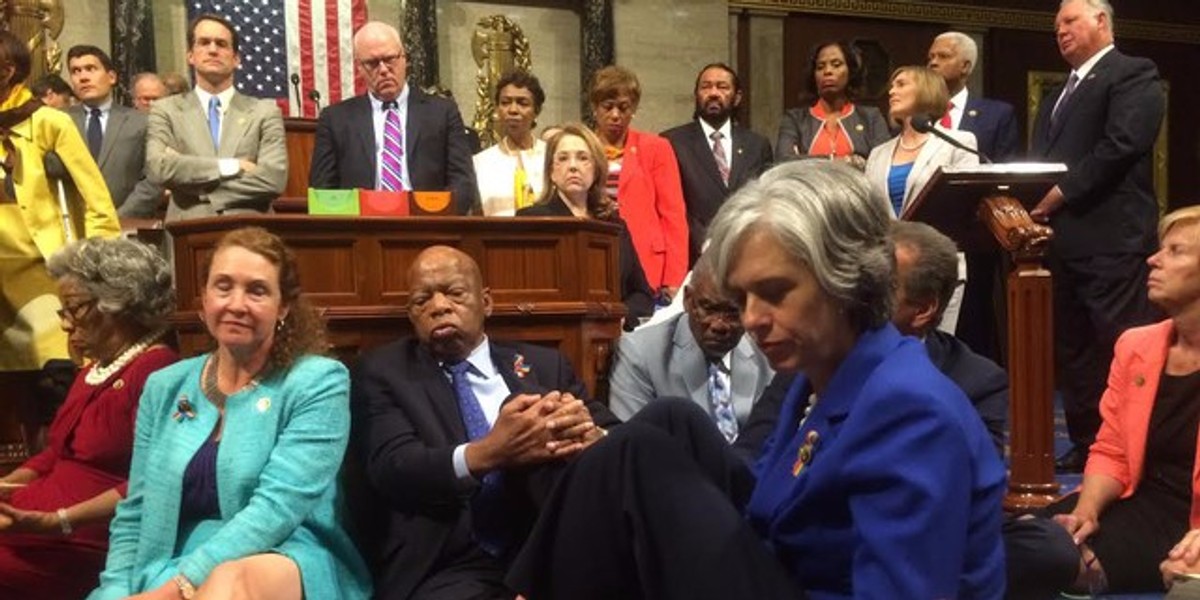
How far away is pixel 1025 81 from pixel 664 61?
2.87 m

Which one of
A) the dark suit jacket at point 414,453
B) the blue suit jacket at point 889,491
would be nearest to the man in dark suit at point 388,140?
the dark suit jacket at point 414,453

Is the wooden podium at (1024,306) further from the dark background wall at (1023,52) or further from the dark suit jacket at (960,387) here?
the dark background wall at (1023,52)

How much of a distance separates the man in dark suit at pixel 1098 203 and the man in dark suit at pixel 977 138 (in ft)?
1.33

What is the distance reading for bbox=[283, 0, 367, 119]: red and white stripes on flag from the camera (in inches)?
315

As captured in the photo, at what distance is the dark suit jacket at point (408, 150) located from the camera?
209 inches

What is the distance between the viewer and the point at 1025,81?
10.3 metres

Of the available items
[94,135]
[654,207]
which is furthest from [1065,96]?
[94,135]

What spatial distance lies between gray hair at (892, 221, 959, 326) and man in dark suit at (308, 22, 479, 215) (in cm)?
252

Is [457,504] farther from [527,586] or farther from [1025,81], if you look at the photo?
[1025,81]

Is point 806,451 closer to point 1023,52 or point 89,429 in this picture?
point 89,429

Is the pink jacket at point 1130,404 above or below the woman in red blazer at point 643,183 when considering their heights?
below

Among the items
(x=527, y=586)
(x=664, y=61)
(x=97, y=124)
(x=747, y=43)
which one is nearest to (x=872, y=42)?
(x=747, y=43)

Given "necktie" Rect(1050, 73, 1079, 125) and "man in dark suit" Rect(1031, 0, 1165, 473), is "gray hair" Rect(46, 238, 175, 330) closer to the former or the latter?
"man in dark suit" Rect(1031, 0, 1165, 473)

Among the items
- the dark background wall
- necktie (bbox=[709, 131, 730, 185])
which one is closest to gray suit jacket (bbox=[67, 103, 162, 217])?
necktie (bbox=[709, 131, 730, 185])
